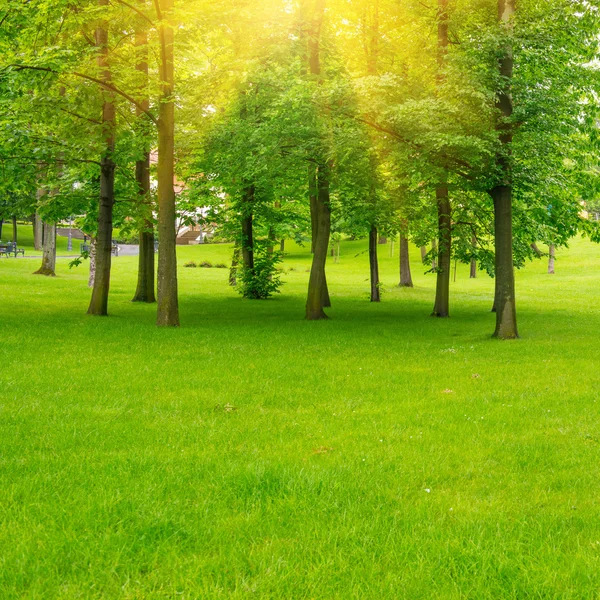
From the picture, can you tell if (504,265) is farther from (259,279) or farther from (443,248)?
(259,279)

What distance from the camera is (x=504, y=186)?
1703 centimetres

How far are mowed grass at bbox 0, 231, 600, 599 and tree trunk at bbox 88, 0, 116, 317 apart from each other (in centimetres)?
545

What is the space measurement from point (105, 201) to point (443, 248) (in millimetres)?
11765

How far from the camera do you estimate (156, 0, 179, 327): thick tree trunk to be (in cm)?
1831

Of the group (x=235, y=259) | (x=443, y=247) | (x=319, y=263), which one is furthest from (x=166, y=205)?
(x=235, y=259)

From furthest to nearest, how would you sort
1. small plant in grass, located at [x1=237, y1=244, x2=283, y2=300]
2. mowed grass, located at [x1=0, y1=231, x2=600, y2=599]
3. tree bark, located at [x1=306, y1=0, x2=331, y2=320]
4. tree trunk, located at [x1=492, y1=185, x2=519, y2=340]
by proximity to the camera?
small plant in grass, located at [x1=237, y1=244, x2=283, y2=300] → tree bark, located at [x1=306, y1=0, x2=331, y2=320] → tree trunk, located at [x1=492, y1=185, x2=519, y2=340] → mowed grass, located at [x1=0, y1=231, x2=600, y2=599]

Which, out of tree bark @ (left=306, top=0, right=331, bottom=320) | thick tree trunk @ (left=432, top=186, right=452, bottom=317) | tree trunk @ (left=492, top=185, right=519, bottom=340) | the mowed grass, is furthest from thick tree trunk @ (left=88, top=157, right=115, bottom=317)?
tree trunk @ (left=492, top=185, right=519, bottom=340)

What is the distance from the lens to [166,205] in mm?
18672

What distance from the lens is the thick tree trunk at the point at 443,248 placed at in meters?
22.8

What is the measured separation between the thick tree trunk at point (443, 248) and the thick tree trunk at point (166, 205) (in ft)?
31.7

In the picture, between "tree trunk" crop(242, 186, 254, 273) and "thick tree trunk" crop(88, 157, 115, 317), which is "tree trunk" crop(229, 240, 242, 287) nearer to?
"tree trunk" crop(242, 186, 254, 273)

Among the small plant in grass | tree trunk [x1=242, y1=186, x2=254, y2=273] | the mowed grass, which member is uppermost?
tree trunk [x1=242, y1=186, x2=254, y2=273]

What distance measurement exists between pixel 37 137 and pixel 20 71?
3078mm

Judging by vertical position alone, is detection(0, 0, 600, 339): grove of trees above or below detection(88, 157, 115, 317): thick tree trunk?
above
